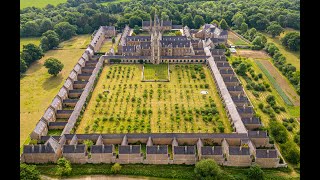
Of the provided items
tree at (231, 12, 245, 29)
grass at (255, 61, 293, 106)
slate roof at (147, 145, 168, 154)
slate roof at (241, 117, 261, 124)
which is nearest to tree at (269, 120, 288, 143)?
slate roof at (241, 117, 261, 124)

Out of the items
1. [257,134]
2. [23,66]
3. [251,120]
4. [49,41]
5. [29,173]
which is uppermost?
[49,41]

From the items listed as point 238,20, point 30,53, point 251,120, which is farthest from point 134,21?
point 251,120

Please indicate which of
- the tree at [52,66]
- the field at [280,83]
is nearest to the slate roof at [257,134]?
the field at [280,83]

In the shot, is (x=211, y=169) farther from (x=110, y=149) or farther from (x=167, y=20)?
(x=167, y=20)

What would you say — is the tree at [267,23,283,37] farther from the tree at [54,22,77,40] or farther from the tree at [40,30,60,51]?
the tree at [40,30,60,51]

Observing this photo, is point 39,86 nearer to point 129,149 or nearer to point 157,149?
point 129,149
